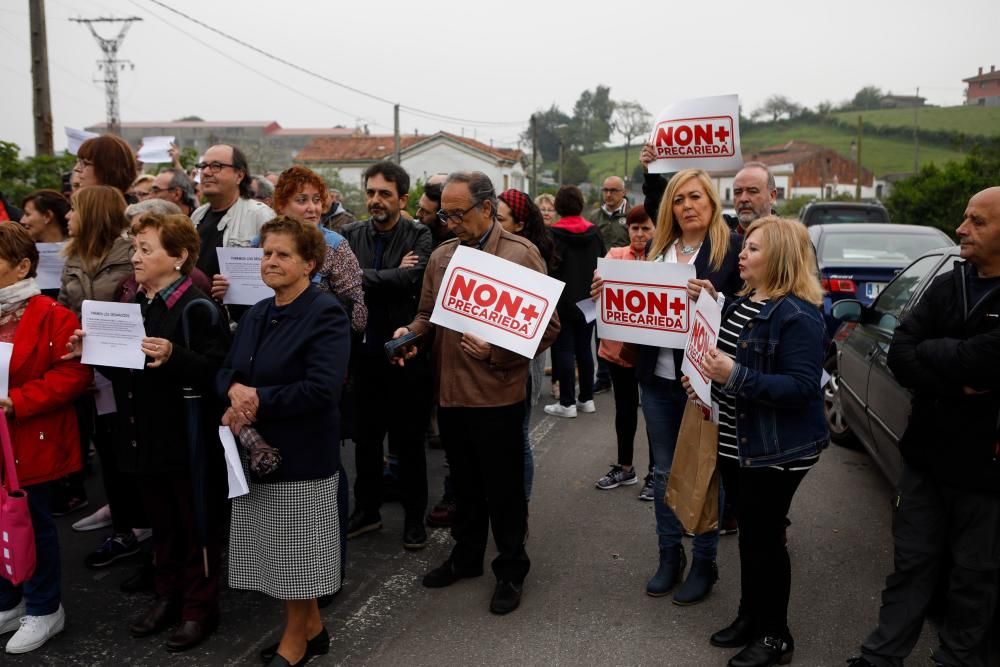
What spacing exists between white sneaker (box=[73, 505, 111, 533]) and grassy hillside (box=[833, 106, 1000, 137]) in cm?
8024

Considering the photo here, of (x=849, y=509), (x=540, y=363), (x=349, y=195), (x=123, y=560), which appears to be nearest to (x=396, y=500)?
(x=540, y=363)

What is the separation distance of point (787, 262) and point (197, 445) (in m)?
2.69

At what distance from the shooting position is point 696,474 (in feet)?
12.4

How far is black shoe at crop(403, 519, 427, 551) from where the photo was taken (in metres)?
4.80

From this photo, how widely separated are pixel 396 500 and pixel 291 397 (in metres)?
2.64

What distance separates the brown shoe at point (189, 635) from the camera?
12.0 feet

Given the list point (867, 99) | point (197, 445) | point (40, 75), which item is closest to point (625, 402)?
point (197, 445)

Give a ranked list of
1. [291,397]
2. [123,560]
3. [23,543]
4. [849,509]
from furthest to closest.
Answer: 1. [849,509]
2. [123,560]
3. [23,543]
4. [291,397]

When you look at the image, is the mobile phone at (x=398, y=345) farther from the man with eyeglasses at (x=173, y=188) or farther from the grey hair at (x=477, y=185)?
the man with eyeglasses at (x=173, y=188)

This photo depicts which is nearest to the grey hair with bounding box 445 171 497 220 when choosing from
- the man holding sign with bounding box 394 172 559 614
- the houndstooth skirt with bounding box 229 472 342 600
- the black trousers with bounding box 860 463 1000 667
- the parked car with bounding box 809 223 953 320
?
the man holding sign with bounding box 394 172 559 614

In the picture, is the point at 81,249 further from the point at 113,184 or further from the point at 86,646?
the point at 86,646

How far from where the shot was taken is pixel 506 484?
4082 mm

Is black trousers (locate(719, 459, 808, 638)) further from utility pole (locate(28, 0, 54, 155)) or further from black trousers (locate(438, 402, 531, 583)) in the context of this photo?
utility pole (locate(28, 0, 54, 155))

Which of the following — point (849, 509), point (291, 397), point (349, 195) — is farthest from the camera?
point (349, 195)
